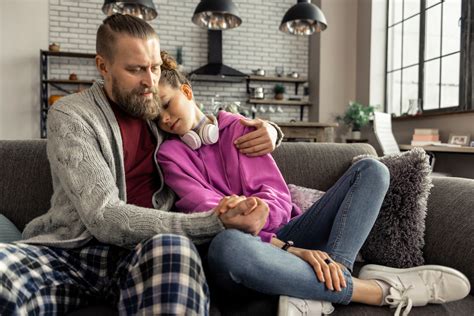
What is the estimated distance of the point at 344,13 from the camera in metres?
6.30

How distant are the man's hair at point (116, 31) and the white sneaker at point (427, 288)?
1065 mm

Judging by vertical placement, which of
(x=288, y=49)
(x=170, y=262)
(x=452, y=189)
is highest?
(x=288, y=49)

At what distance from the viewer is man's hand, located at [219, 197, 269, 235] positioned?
3.65ft

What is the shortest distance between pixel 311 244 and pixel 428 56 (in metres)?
4.49

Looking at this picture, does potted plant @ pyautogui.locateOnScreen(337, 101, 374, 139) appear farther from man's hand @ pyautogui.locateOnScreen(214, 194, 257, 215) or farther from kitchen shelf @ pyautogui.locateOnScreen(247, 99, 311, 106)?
man's hand @ pyautogui.locateOnScreen(214, 194, 257, 215)

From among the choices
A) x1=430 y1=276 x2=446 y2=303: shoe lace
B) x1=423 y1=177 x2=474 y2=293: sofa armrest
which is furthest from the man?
x1=423 y1=177 x2=474 y2=293: sofa armrest

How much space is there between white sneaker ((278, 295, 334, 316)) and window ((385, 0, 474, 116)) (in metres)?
3.96

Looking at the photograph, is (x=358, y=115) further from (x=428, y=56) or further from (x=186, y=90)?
(x=186, y=90)

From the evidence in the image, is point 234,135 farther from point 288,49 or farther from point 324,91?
point 288,49

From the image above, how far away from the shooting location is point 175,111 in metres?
1.45

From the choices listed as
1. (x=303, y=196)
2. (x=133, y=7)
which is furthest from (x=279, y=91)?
(x=303, y=196)

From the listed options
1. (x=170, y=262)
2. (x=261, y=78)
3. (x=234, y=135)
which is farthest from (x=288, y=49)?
(x=170, y=262)

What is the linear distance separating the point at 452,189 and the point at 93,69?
5.54m

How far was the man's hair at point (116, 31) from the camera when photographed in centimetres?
134
